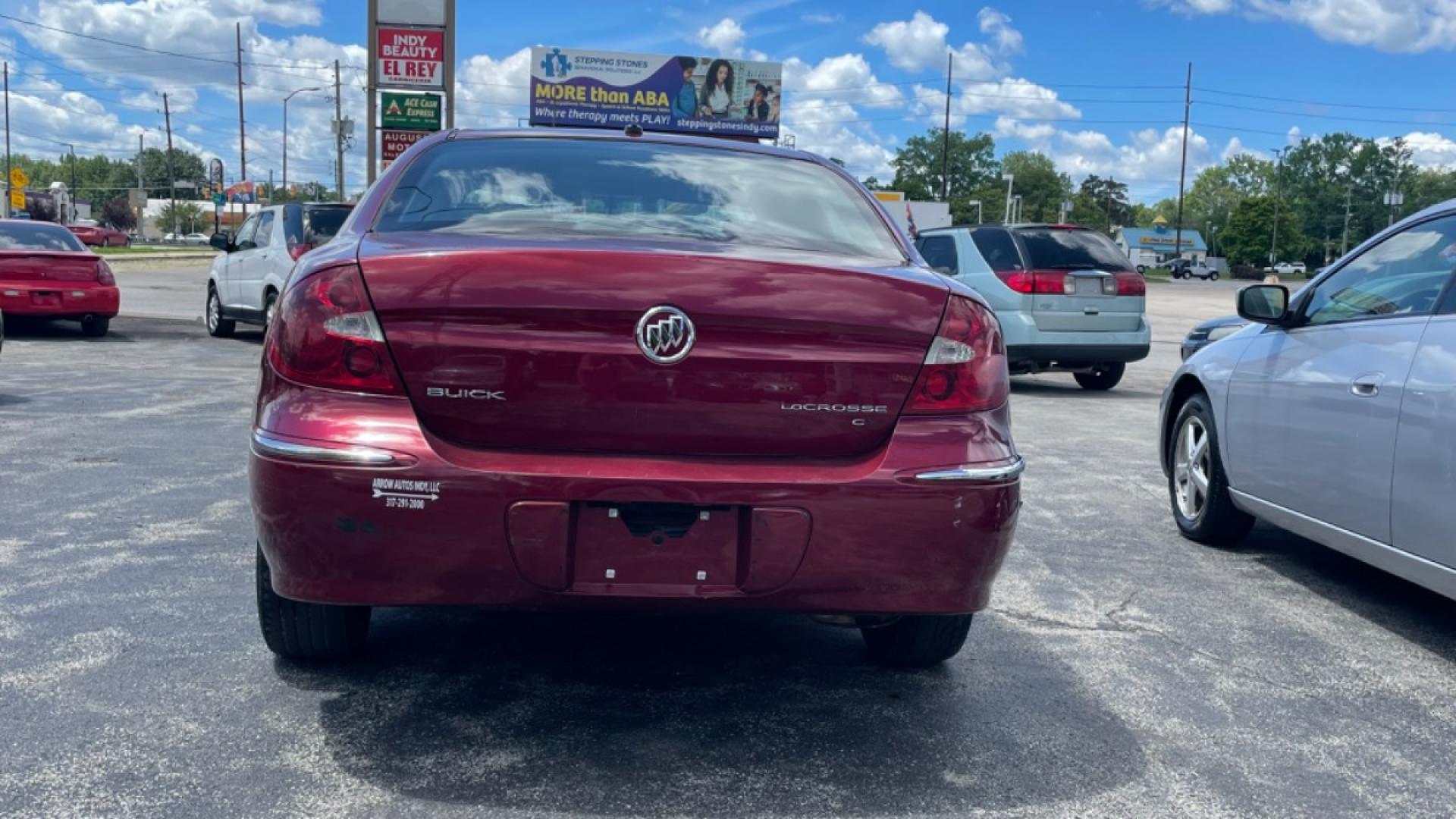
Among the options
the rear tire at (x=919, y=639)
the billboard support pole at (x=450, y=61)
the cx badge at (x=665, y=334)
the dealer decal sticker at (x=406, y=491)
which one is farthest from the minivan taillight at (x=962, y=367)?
the billboard support pole at (x=450, y=61)

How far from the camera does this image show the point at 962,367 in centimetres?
313

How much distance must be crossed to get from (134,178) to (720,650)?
586 ft

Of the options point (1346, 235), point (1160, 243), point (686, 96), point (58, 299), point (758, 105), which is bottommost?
point (58, 299)

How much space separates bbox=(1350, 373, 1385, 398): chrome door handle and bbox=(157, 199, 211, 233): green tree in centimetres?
13451

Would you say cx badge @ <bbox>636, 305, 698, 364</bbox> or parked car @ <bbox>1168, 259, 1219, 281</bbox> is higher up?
parked car @ <bbox>1168, 259, 1219, 281</bbox>

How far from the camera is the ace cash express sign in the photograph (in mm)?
22281

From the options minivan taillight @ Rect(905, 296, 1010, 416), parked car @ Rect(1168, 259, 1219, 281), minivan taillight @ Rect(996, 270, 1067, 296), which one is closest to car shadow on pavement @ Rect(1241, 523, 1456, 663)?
minivan taillight @ Rect(905, 296, 1010, 416)

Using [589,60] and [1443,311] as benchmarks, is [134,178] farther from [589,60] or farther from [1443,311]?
[1443,311]

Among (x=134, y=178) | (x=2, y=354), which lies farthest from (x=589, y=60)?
(x=134, y=178)

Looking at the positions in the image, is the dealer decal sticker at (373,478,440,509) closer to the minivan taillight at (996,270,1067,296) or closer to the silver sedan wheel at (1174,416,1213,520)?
the silver sedan wheel at (1174,416,1213,520)

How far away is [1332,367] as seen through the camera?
479 cm

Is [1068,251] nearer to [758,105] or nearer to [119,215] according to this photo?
[758,105]

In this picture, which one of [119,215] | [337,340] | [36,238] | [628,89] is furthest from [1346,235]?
[337,340]

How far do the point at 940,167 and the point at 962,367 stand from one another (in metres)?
139
